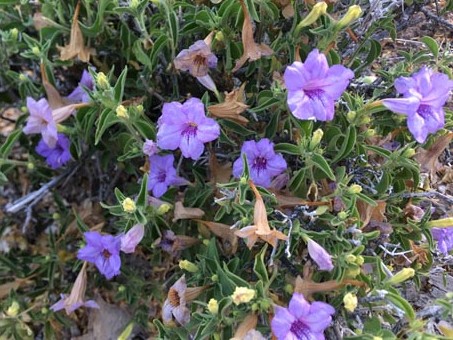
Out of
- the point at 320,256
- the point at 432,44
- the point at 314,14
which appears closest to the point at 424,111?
the point at 432,44

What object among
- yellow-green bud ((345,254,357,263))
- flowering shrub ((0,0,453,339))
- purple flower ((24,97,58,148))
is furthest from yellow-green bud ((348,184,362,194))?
purple flower ((24,97,58,148))

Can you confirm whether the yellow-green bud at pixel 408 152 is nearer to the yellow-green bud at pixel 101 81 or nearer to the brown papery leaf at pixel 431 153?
the brown papery leaf at pixel 431 153

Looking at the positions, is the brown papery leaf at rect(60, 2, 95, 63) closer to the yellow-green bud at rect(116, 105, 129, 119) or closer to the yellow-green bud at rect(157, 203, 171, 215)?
the yellow-green bud at rect(116, 105, 129, 119)

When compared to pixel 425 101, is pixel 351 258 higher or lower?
lower

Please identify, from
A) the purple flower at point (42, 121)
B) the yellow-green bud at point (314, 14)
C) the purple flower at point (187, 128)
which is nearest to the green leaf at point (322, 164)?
the purple flower at point (187, 128)

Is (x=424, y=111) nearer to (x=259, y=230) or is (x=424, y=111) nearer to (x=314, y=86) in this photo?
(x=314, y=86)

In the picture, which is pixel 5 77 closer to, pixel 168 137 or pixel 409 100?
pixel 168 137

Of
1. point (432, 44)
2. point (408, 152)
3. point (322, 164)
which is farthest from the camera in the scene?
point (432, 44)

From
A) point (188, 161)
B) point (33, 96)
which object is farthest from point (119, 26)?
point (188, 161)
